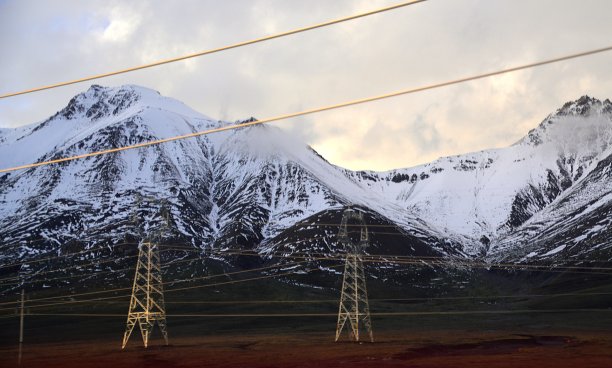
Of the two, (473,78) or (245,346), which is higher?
(473,78)

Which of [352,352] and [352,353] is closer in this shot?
[352,353]

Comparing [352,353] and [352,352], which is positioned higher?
[352,352]

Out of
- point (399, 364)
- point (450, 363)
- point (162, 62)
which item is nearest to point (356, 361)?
point (399, 364)

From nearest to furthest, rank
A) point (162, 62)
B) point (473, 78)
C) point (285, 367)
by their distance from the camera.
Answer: point (473, 78) < point (162, 62) < point (285, 367)

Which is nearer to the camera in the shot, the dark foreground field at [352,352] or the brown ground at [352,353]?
the brown ground at [352,353]

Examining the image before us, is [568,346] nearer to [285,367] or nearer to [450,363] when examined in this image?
[450,363]

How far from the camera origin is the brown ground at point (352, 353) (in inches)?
4272

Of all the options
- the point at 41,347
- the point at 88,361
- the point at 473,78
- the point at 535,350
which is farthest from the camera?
the point at 41,347

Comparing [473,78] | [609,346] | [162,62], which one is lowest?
[609,346]

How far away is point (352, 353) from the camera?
120 m

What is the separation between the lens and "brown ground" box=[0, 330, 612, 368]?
356 ft

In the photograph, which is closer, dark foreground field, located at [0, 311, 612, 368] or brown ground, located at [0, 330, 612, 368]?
brown ground, located at [0, 330, 612, 368]

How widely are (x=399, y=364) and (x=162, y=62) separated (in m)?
82.3

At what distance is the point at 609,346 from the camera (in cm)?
13338
